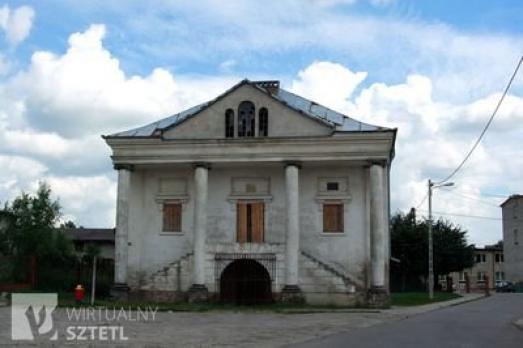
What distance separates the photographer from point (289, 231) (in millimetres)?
35219

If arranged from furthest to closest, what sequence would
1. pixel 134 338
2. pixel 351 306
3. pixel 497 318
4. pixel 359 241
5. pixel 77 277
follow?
pixel 77 277
pixel 359 241
pixel 351 306
pixel 497 318
pixel 134 338

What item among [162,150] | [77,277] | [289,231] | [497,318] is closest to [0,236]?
[77,277]

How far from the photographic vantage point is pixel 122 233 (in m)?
36.6

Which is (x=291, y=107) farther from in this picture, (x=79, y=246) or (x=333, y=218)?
(x=79, y=246)

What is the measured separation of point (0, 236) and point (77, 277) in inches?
197

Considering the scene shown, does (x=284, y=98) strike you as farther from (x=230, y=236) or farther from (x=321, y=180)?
(x=230, y=236)

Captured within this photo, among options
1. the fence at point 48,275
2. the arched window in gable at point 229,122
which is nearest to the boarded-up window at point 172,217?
the fence at point 48,275

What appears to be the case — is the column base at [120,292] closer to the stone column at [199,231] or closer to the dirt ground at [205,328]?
the stone column at [199,231]

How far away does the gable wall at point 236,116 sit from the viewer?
36.7 meters

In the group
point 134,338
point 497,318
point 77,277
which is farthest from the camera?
point 77,277

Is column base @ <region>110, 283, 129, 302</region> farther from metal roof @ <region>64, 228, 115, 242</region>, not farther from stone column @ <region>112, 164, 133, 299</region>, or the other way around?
metal roof @ <region>64, 228, 115, 242</region>

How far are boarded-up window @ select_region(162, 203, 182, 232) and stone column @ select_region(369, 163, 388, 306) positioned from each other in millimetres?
10265

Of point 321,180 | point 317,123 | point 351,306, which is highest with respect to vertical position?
point 317,123

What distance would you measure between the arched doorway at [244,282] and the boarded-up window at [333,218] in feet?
13.1
